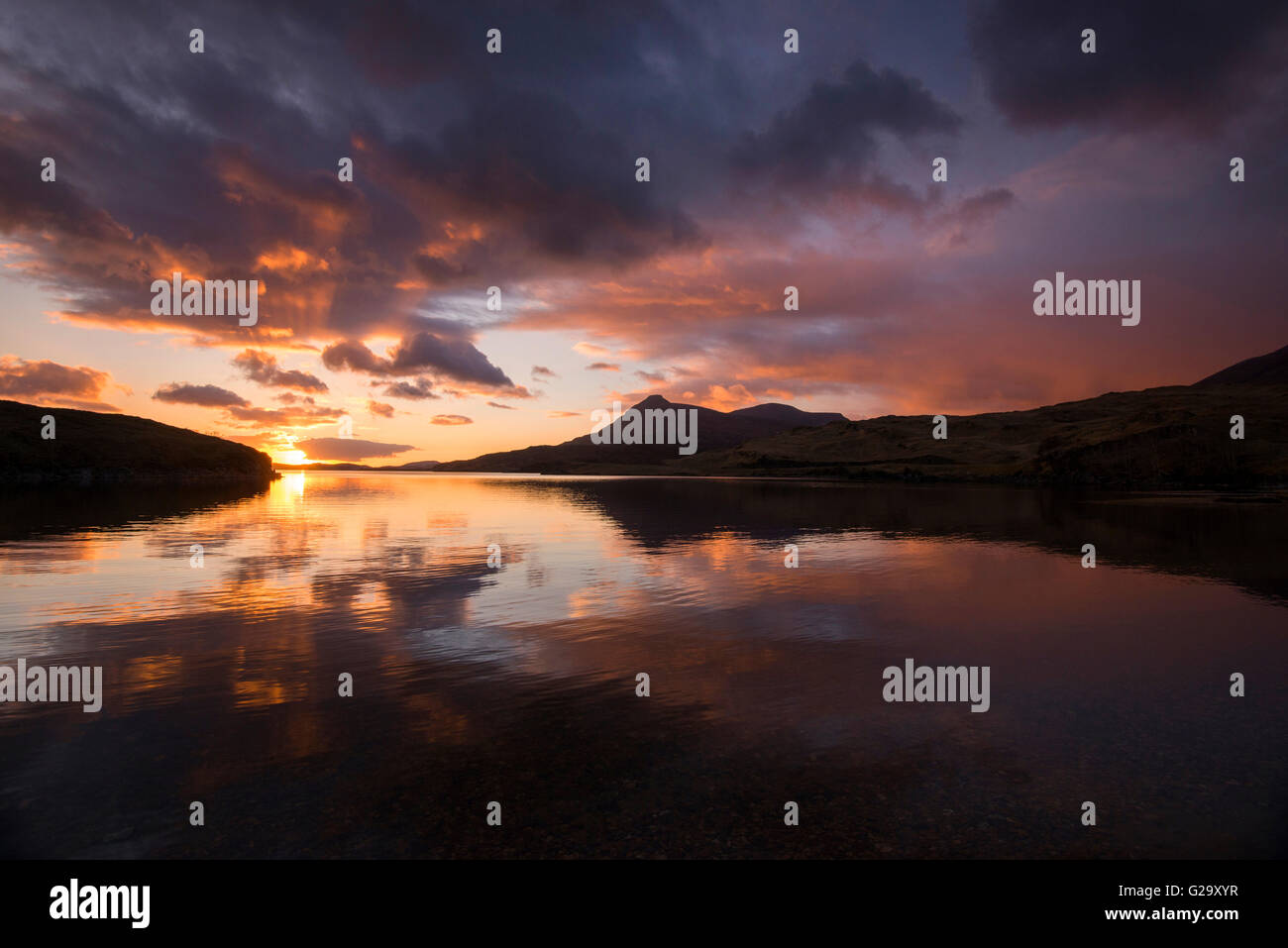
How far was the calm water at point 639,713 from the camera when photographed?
28.0 feet

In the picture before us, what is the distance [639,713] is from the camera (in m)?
12.8

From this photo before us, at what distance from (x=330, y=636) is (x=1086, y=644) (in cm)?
2122
